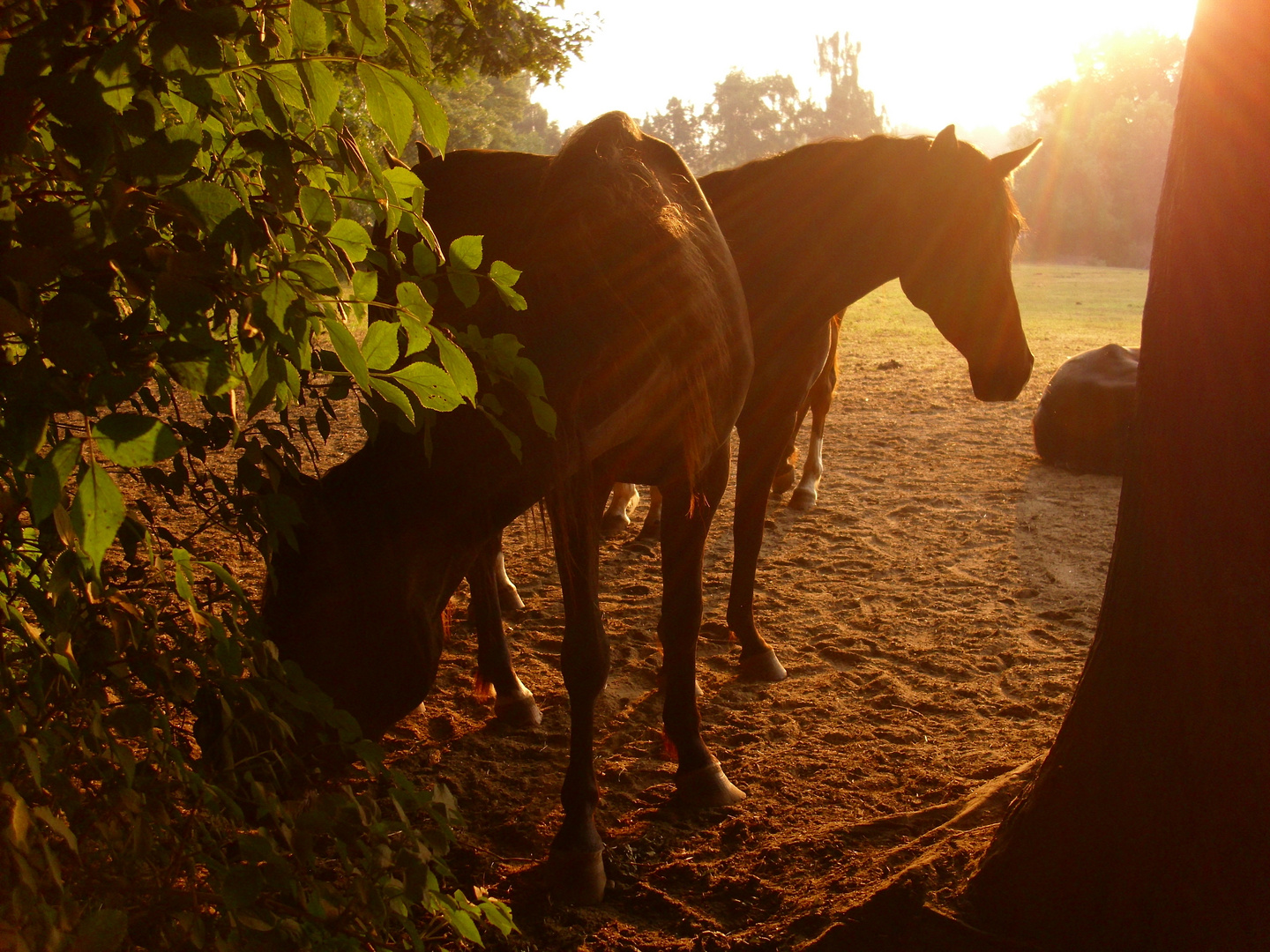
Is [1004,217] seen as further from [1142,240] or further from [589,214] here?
[1142,240]

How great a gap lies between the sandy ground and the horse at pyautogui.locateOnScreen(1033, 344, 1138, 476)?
0.39 meters

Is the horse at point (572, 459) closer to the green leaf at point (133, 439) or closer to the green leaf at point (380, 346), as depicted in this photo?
the green leaf at point (380, 346)

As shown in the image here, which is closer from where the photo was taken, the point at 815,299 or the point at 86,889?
the point at 86,889

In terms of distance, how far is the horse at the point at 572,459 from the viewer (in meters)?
1.84

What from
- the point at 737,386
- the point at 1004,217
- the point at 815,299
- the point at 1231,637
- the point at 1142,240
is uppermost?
the point at 1142,240

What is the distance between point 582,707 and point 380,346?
1.72 metres

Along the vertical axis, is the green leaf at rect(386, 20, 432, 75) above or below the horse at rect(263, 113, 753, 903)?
above

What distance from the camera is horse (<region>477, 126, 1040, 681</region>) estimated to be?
3.90 metres

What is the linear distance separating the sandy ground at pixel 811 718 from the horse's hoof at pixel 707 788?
0.04 metres

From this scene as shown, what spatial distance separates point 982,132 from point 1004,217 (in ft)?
492

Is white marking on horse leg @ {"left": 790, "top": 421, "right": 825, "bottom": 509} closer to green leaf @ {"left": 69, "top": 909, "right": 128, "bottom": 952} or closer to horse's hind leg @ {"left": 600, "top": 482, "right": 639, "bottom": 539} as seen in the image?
horse's hind leg @ {"left": 600, "top": 482, "right": 639, "bottom": 539}

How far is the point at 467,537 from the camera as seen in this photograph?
1941 mm

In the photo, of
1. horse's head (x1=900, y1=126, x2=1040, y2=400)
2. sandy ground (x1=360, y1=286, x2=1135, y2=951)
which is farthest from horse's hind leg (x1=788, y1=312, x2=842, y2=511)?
horse's head (x1=900, y1=126, x2=1040, y2=400)

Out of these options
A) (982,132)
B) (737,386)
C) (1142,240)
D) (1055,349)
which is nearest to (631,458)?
(737,386)
